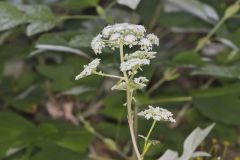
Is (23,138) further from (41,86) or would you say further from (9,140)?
(41,86)

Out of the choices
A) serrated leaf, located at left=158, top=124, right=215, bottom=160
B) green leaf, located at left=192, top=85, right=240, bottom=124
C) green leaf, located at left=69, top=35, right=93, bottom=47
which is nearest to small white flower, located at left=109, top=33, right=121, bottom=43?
serrated leaf, located at left=158, top=124, right=215, bottom=160

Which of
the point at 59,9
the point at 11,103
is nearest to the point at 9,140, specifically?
the point at 11,103

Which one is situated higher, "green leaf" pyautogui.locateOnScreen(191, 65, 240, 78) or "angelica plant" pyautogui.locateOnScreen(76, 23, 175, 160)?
"angelica plant" pyautogui.locateOnScreen(76, 23, 175, 160)

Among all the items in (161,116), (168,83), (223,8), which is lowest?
(168,83)

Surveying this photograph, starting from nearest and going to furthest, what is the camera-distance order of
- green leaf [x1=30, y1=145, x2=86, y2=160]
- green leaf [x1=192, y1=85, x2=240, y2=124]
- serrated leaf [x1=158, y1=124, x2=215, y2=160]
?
serrated leaf [x1=158, y1=124, x2=215, y2=160] → green leaf [x1=30, y1=145, x2=86, y2=160] → green leaf [x1=192, y1=85, x2=240, y2=124]

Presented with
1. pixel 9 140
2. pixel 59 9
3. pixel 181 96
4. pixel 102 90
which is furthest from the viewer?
pixel 59 9

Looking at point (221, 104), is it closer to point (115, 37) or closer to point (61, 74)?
point (61, 74)

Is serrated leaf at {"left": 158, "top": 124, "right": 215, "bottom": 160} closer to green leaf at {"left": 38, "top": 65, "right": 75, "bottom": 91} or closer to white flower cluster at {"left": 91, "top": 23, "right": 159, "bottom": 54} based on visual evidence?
white flower cluster at {"left": 91, "top": 23, "right": 159, "bottom": 54}

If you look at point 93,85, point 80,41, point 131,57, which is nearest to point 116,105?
point 93,85
